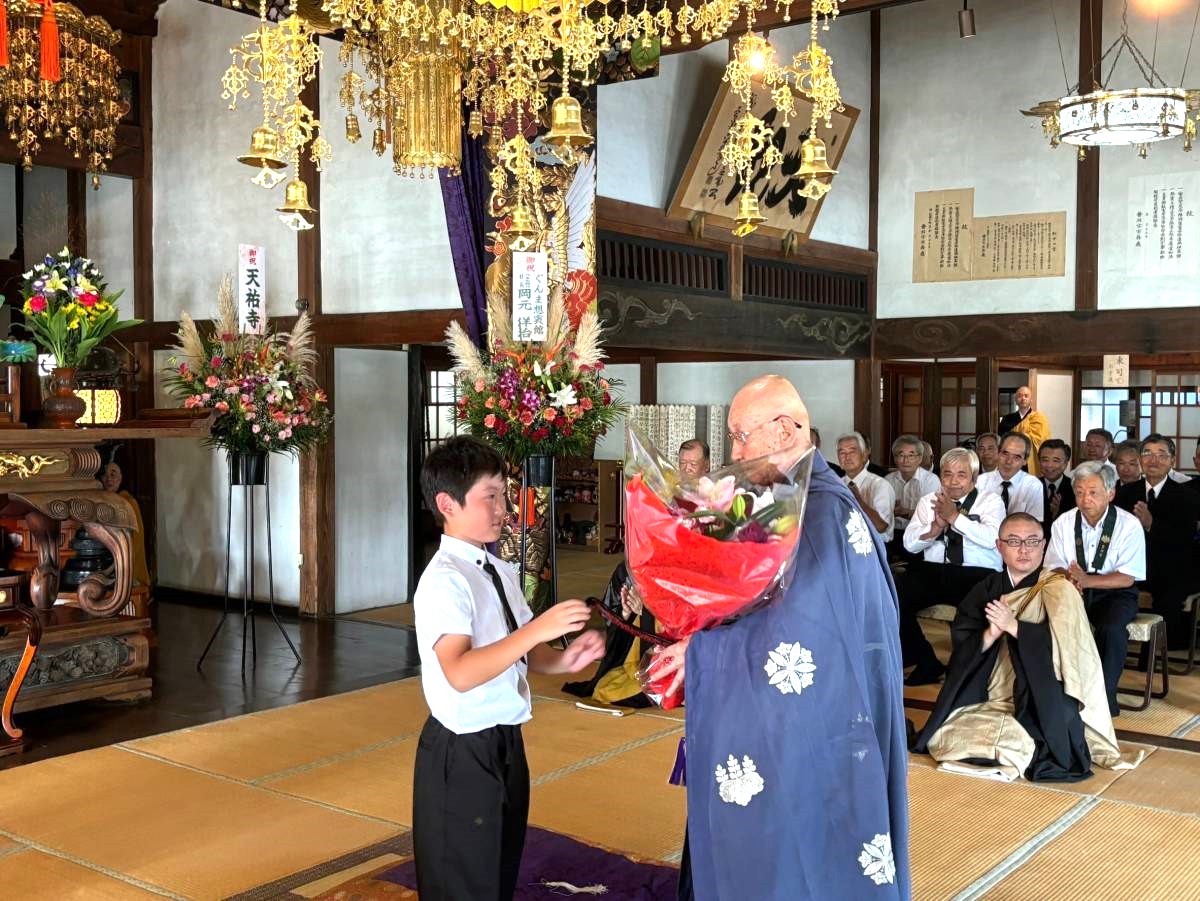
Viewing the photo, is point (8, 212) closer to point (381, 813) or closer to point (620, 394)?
point (620, 394)

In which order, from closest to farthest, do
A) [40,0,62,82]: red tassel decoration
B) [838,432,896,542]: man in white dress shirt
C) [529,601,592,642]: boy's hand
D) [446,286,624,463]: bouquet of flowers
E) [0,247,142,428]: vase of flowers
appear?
[529,601,592,642]: boy's hand → [0,247,142,428]: vase of flowers → [40,0,62,82]: red tassel decoration → [446,286,624,463]: bouquet of flowers → [838,432,896,542]: man in white dress shirt

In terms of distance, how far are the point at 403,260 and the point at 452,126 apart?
2972 mm

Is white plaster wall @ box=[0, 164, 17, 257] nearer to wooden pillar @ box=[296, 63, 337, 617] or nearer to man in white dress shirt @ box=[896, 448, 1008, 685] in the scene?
wooden pillar @ box=[296, 63, 337, 617]

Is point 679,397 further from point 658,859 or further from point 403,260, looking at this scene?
point 658,859

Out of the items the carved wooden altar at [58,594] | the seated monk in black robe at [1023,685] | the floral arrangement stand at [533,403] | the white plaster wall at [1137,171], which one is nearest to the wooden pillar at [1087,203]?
the white plaster wall at [1137,171]

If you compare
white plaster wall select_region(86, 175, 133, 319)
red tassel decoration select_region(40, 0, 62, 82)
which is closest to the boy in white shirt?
red tassel decoration select_region(40, 0, 62, 82)

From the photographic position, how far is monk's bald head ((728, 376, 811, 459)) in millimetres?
2273

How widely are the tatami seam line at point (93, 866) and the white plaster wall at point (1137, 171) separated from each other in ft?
23.9

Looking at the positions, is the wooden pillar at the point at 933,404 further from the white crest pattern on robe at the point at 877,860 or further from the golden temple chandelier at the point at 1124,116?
the white crest pattern on robe at the point at 877,860

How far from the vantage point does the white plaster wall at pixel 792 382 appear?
365 inches

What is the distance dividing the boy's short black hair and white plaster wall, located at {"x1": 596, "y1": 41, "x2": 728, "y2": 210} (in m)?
4.82

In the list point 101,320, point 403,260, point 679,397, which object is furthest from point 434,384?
point 101,320

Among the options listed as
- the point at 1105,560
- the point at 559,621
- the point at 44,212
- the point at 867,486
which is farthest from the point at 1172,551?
the point at 44,212

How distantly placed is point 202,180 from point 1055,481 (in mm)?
5817
